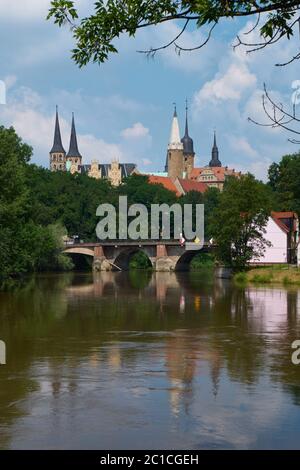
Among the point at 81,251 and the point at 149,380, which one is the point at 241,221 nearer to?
the point at 81,251

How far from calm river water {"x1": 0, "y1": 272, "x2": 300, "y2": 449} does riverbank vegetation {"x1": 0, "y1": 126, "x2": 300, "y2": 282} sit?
53.3ft

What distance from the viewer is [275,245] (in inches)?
3219

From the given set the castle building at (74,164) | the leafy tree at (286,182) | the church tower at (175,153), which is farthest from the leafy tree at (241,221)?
the castle building at (74,164)

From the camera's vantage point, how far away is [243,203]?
68.6 metres

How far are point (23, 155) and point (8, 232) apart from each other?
19431mm

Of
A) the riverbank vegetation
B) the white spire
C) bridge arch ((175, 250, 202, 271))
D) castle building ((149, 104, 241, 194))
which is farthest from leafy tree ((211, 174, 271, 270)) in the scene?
the white spire

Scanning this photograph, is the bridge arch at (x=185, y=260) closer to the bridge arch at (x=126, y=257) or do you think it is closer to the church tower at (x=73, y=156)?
the bridge arch at (x=126, y=257)

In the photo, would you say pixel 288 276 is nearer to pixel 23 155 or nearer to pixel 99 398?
pixel 23 155

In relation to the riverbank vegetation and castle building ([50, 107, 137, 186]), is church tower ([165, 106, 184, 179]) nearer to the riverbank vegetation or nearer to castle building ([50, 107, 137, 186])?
castle building ([50, 107, 137, 186])

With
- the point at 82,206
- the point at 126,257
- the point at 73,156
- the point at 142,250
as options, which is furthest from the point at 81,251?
the point at 73,156

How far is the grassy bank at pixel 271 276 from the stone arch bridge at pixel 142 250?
3210cm

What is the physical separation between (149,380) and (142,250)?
84.9 meters

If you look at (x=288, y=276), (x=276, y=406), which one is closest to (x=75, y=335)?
(x=276, y=406)

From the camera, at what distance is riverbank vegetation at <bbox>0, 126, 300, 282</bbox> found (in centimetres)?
5041
